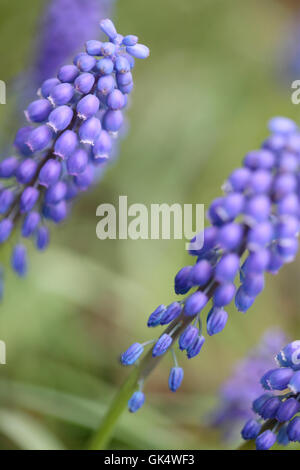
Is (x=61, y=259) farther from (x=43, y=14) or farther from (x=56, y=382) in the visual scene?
(x=43, y=14)

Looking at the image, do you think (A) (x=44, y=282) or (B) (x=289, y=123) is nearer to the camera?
(B) (x=289, y=123)

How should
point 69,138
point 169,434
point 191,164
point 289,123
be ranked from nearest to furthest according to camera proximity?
point 289,123 → point 69,138 → point 169,434 → point 191,164

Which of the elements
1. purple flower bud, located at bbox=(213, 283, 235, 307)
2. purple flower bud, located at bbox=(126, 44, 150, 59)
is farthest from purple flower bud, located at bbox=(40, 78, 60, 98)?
purple flower bud, located at bbox=(213, 283, 235, 307)

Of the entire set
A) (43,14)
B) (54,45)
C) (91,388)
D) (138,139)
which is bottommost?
(91,388)

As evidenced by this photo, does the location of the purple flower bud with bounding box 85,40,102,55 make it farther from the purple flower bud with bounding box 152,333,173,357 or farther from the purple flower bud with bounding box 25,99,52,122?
the purple flower bud with bounding box 152,333,173,357

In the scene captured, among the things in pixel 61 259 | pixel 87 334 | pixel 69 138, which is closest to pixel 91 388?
pixel 87 334

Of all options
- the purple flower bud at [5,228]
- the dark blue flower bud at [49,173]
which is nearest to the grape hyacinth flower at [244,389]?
the purple flower bud at [5,228]

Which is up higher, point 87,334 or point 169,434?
point 87,334
